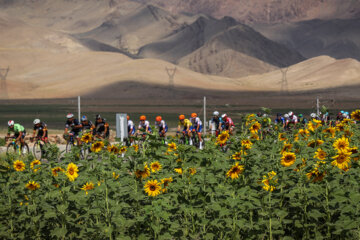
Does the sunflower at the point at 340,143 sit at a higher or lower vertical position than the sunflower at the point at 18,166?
higher

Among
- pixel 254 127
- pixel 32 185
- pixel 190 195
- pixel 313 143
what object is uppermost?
pixel 254 127

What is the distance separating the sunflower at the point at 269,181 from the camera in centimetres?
597

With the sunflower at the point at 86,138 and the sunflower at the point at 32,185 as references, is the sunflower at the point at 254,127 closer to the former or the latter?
the sunflower at the point at 86,138

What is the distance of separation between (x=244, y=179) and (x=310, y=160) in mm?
793

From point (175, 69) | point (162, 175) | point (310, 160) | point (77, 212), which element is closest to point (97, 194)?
point (77, 212)

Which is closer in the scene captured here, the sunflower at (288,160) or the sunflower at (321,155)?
the sunflower at (288,160)

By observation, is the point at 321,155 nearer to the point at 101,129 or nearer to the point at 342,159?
the point at 342,159

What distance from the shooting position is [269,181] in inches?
239

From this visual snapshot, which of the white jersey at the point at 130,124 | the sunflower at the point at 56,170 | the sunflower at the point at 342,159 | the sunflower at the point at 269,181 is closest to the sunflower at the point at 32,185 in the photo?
the sunflower at the point at 56,170

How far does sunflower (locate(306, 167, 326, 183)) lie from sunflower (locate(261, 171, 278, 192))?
39cm

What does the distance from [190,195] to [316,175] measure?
1.36 meters

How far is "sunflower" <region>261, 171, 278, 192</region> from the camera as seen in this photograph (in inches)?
235

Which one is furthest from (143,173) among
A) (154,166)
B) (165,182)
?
(165,182)

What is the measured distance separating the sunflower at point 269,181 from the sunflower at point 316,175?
39 centimetres
